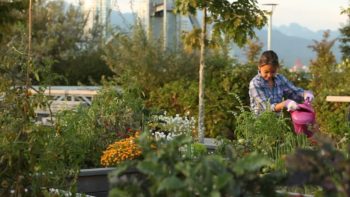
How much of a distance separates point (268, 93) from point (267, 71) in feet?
0.66

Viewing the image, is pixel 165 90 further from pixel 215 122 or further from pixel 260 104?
pixel 260 104

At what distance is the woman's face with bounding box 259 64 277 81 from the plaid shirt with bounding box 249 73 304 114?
0.12 ft

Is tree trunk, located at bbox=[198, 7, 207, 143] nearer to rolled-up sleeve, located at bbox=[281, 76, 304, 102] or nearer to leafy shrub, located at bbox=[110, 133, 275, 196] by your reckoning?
rolled-up sleeve, located at bbox=[281, 76, 304, 102]

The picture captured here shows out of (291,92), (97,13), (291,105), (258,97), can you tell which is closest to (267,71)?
(258,97)

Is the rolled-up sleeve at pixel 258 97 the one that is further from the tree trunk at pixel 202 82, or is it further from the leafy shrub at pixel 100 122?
the tree trunk at pixel 202 82

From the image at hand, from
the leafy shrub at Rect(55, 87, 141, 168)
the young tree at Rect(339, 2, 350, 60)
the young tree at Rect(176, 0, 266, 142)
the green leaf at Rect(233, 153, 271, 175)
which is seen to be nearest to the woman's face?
the leafy shrub at Rect(55, 87, 141, 168)

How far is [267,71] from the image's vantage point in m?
7.30

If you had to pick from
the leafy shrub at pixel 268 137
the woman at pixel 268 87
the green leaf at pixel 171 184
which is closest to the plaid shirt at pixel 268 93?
the woman at pixel 268 87

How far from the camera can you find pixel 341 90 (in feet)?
36.4

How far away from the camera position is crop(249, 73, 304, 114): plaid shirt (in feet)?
23.5

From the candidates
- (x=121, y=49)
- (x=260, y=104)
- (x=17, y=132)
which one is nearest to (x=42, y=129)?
(x=17, y=132)

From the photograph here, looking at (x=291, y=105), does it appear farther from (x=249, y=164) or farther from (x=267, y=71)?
(x=249, y=164)

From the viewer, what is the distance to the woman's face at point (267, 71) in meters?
7.27

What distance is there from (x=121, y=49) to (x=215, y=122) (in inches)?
168
